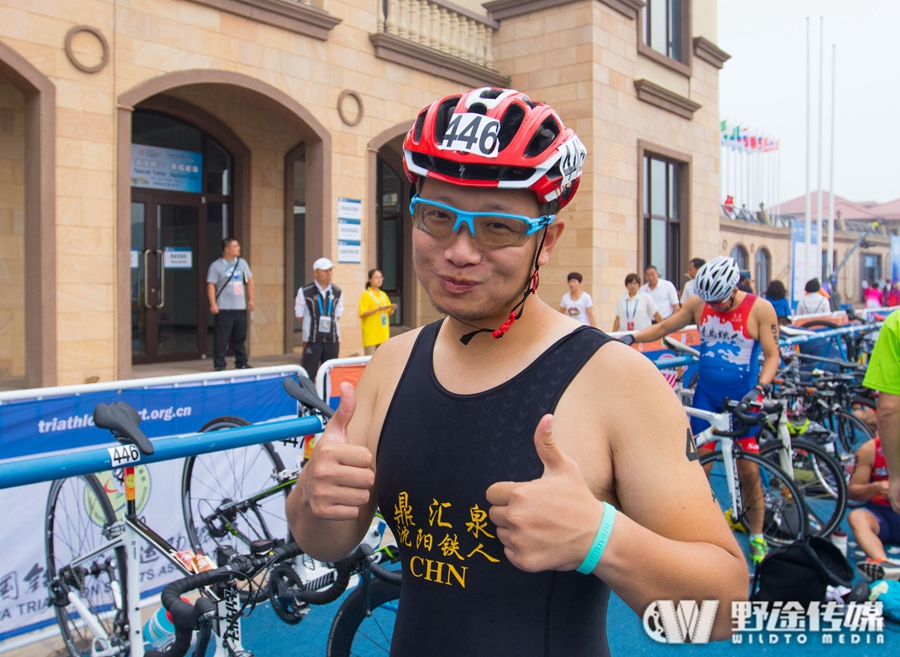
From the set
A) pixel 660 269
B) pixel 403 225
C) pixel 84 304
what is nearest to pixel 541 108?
pixel 84 304

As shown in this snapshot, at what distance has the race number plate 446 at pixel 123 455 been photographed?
102 inches

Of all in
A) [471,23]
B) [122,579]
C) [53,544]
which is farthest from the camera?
[471,23]

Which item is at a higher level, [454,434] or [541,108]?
[541,108]

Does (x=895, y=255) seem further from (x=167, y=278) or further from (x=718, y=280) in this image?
(x=718, y=280)

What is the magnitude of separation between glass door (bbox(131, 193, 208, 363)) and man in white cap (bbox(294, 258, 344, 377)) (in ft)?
10.3

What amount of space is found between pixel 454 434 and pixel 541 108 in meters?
0.77

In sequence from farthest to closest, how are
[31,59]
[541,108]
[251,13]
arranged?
[251,13] → [31,59] → [541,108]

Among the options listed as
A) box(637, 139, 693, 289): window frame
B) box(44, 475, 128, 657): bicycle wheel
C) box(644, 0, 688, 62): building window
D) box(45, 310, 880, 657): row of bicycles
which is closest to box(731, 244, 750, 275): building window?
box(637, 139, 693, 289): window frame

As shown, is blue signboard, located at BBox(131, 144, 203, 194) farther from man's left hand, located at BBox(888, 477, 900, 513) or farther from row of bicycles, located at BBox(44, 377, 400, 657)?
man's left hand, located at BBox(888, 477, 900, 513)

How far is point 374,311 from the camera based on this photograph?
1084 cm

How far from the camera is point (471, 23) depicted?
46.2 feet

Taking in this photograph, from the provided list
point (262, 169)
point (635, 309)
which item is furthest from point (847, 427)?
point (262, 169)

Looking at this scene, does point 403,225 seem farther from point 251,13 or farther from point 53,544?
point 53,544

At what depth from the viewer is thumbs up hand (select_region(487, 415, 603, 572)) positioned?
1206 mm
